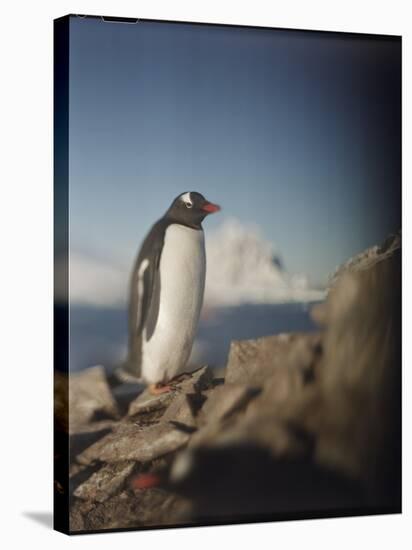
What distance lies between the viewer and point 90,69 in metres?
7.33

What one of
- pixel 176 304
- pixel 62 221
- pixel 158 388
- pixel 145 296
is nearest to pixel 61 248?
pixel 62 221

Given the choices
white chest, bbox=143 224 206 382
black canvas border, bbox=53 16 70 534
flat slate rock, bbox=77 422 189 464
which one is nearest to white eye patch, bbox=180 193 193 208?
white chest, bbox=143 224 206 382

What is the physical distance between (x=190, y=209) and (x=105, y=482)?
1.34 meters

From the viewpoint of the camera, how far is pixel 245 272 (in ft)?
25.2

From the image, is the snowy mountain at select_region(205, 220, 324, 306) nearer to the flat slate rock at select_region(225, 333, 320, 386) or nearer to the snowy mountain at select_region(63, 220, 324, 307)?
the snowy mountain at select_region(63, 220, 324, 307)

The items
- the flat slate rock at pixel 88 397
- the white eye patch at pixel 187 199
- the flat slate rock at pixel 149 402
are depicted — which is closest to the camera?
the flat slate rock at pixel 88 397

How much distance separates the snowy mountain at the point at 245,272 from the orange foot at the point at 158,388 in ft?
1.45

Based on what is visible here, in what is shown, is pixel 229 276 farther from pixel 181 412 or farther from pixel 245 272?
pixel 181 412

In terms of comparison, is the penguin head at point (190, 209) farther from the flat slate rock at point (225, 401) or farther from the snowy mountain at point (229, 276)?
the flat slate rock at point (225, 401)

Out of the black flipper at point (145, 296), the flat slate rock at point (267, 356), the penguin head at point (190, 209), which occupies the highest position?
the penguin head at point (190, 209)

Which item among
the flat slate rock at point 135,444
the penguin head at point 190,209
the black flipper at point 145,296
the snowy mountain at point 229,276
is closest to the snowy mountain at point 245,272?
the snowy mountain at point 229,276

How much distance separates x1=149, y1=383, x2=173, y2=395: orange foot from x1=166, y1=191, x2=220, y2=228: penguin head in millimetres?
772

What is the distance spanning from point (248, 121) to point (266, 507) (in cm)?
188

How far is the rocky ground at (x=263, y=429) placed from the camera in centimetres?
736
